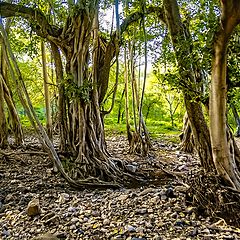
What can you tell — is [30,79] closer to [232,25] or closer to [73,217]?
[73,217]

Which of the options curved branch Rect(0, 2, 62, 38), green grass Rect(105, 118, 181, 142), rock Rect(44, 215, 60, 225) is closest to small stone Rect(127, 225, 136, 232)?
rock Rect(44, 215, 60, 225)

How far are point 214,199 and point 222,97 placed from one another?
869 mm

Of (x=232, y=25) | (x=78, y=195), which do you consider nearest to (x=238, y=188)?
(x=232, y=25)

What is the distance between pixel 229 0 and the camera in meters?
2.05

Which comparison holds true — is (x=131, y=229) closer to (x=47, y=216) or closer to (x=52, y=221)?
(x=52, y=221)

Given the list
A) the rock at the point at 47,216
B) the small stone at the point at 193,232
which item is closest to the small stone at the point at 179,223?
the small stone at the point at 193,232

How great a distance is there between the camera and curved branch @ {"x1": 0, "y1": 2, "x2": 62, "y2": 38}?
455cm

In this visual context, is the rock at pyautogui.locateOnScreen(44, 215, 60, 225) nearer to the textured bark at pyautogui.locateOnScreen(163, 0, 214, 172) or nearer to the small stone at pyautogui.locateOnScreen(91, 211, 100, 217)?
the small stone at pyautogui.locateOnScreen(91, 211, 100, 217)

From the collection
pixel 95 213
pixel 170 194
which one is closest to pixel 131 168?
pixel 170 194

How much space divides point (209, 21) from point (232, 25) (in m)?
0.17

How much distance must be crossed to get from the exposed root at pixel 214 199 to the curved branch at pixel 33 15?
3.39 m

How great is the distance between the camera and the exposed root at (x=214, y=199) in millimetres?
2449

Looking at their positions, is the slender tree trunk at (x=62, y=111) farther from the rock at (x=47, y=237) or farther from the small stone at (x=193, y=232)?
the small stone at (x=193, y=232)

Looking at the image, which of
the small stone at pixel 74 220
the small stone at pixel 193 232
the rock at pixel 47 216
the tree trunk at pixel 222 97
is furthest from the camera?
the rock at pixel 47 216
